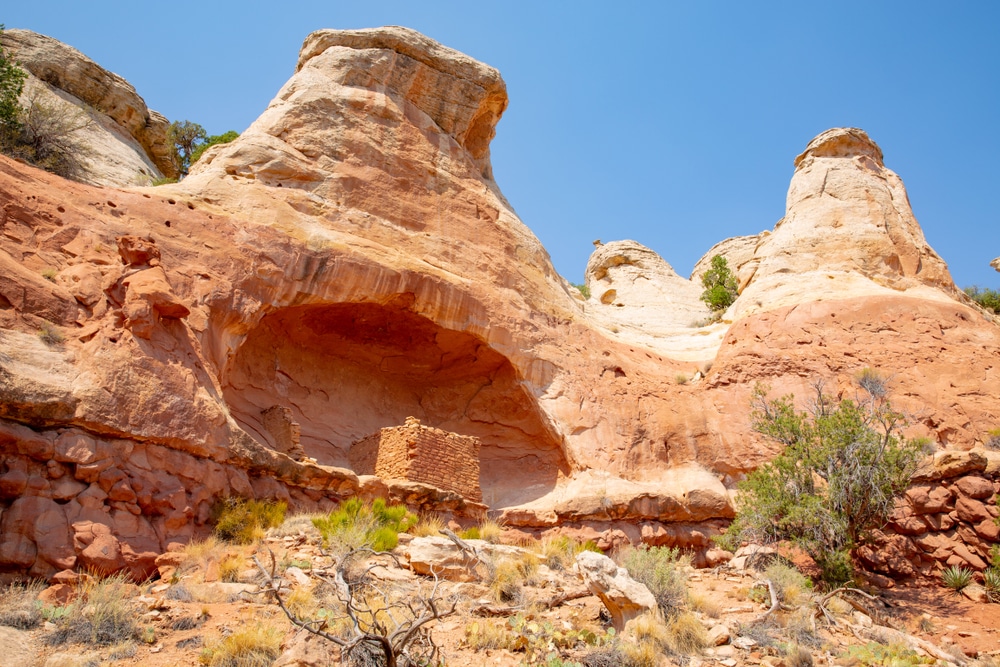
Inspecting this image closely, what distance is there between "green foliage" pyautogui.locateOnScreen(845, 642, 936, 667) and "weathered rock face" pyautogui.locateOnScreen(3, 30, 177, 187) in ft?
53.2

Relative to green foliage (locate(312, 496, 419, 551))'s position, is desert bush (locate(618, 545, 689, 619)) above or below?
above

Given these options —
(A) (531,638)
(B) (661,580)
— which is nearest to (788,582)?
(B) (661,580)

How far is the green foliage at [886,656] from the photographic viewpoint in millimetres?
8727

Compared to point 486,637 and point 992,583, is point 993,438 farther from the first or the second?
point 486,637

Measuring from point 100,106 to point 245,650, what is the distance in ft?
64.9

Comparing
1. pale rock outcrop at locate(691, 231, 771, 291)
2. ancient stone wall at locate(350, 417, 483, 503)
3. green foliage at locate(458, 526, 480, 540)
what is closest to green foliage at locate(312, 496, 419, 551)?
green foliage at locate(458, 526, 480, 540)

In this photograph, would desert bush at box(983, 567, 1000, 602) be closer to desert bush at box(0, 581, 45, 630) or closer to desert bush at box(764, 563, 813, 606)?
desert bush at box(764, 563, 813, 606)

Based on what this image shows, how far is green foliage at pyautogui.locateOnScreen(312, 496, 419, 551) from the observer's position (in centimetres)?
975

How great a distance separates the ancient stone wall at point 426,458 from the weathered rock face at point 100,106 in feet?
28.8

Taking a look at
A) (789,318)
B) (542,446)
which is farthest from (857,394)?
(542,446)

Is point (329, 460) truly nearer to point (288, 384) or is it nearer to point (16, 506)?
point (288, 384)

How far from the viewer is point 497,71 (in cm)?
1981

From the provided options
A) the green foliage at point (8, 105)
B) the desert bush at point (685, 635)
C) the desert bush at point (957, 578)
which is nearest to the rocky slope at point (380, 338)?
the desert bush at point (957, 578)

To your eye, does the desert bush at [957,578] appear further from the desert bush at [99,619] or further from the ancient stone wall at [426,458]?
the desert bush at [99,619]
